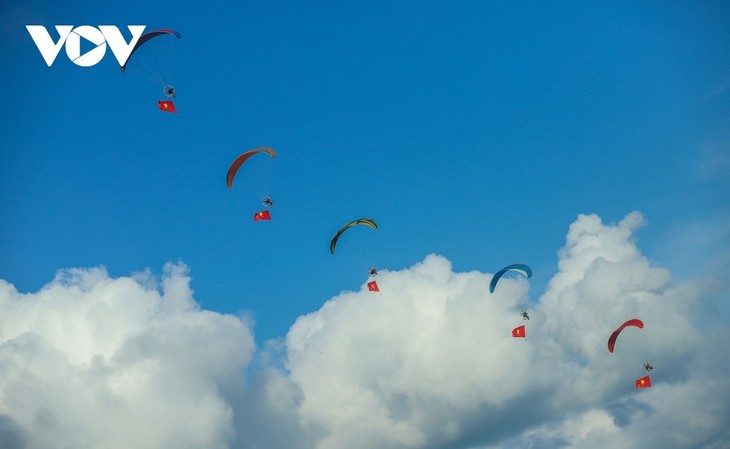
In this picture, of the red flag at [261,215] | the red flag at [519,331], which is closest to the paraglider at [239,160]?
the red flag at [261,215]

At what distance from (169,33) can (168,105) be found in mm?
7095

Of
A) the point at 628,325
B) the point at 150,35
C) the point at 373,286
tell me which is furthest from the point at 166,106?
the point at 628,325

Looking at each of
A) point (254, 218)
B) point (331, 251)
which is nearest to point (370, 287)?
point (331, 251)

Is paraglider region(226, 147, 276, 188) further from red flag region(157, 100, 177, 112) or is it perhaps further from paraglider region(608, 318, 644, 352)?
paraglider region(608, 318, 644, 352)

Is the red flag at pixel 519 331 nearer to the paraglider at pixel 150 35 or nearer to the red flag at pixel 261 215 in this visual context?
the red flag at pixel 261 215

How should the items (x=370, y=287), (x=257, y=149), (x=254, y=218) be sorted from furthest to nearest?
(x=370, y=287) → (x=254, y=218) → (x=257, y=149)

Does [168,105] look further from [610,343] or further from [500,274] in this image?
[610,343]

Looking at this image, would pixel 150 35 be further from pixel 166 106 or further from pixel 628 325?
pixel 628 325

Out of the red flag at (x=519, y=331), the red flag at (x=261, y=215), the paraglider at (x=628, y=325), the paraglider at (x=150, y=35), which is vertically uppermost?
the paraglider at (x=150, y=35)

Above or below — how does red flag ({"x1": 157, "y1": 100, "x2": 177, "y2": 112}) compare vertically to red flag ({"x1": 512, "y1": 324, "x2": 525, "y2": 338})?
above

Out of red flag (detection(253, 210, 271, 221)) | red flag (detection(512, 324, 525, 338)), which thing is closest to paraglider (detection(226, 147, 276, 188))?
red flag (detection(253, 210, 271, 221))

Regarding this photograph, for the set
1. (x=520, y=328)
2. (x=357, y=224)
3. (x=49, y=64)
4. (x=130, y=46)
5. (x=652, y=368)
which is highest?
(x=49, y=64)

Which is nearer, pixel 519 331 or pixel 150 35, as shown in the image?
pixel 150 35

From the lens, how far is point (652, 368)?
70625 millimetres
